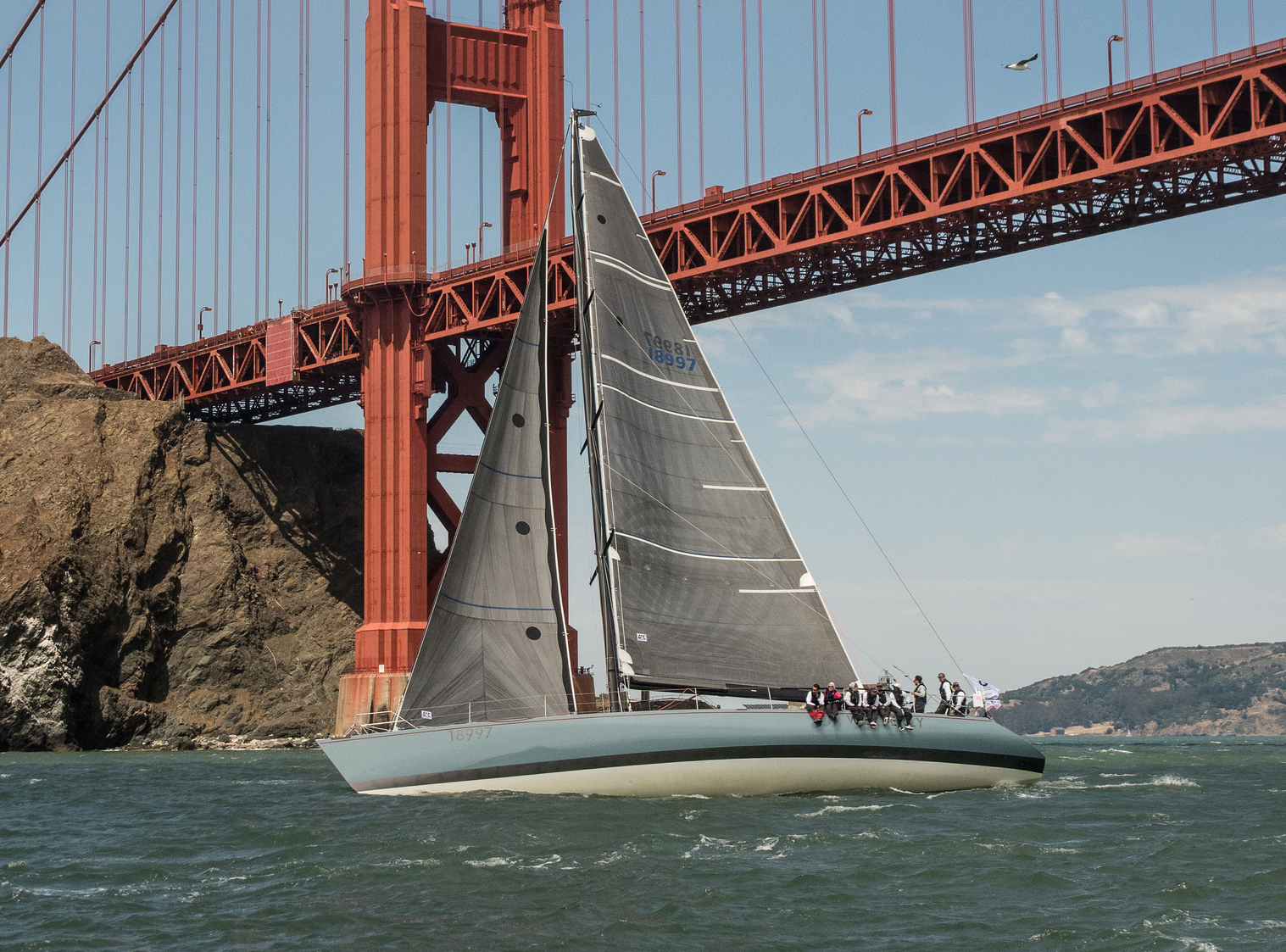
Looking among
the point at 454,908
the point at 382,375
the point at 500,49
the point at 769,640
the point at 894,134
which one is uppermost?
the point at 500,49

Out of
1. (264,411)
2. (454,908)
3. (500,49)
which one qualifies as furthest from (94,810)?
(264,411)

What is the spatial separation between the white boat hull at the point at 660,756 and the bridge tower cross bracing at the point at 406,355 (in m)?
26.9

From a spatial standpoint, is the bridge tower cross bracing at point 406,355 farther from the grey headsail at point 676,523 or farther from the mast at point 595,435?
the grey headsail at point 676,523

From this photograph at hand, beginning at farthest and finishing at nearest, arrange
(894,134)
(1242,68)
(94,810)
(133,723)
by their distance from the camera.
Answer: (133,723) → (894,134) → (1242,68) → (94,810)

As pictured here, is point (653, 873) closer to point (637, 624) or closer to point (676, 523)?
point (637, 624)

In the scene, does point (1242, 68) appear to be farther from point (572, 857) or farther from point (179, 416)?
point (179, 416)

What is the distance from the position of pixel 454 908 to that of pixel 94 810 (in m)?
13.4

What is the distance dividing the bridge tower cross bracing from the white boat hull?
26882 mm

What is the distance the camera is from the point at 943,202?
4156 cm

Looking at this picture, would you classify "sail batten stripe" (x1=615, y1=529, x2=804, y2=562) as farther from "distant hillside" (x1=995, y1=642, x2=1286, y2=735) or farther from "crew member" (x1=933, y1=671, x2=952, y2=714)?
"distant hillside" (x1=995, y1=642, x2=1286, y2=735)

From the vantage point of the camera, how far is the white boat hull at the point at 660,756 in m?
23.2

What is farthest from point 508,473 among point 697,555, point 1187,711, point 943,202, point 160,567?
point 1187,711

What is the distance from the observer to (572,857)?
58.9ft

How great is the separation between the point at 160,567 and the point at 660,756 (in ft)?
142
